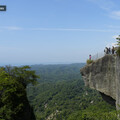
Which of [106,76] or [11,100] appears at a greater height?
[106,76]

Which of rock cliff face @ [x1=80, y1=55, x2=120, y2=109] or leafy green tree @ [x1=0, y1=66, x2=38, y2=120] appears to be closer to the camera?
rock cliff face @ [x1=80, y1=55, x2=120, y2=109]

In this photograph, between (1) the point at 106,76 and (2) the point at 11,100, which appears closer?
(1) the point at 106,76

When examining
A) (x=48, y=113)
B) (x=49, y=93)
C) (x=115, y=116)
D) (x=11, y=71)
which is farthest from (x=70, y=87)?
(x=115, y=116)

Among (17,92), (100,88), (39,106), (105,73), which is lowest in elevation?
(39,106)

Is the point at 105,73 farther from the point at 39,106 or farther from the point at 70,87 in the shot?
the point at 70,87

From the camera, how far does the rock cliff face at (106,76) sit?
13548 millimetres

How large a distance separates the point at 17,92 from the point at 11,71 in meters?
5.36

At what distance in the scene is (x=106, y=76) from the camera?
50.5ft

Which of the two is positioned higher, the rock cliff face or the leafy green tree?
the rock cliff face

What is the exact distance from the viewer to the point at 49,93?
181 meters

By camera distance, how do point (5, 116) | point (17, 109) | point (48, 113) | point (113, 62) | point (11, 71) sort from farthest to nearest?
point (48, 113)
point (11, 71)
point (17, 109)
point (5, 116)
point (113, 62)

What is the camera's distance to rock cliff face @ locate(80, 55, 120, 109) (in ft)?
44.5

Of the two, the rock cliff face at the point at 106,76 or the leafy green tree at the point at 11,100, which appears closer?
the rock cliff face at the point at 106,76

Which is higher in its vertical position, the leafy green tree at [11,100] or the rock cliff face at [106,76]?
the rock cliff face at [106,76]
